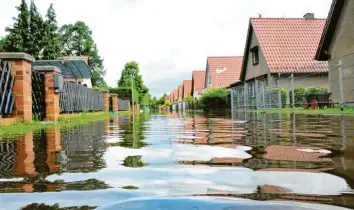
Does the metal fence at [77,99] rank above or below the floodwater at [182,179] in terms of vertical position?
above

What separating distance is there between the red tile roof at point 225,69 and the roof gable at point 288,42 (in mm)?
15360

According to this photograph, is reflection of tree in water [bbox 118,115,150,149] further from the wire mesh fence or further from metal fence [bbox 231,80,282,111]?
metal fence [bbox 231,80,282,111]

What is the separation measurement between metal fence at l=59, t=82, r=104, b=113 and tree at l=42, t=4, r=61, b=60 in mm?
20720

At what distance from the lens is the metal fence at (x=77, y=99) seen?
540 inches

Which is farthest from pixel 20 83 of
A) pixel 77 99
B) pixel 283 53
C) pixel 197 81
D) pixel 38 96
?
pixel 197 81

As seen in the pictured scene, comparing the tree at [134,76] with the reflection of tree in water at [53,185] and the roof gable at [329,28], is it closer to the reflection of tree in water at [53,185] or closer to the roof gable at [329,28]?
the roof gable at [329,28]

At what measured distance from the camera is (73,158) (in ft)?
10.4

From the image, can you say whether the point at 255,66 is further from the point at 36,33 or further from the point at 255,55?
the point at 36,33

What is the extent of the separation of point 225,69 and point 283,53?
2075cm

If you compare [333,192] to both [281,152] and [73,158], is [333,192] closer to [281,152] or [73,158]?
[281,152]

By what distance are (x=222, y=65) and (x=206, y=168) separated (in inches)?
1796

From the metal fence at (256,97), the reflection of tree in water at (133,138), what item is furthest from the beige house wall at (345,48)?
the reflection of tree in water at (133,138)

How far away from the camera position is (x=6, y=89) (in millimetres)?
8156

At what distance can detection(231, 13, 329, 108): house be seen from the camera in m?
25.1
